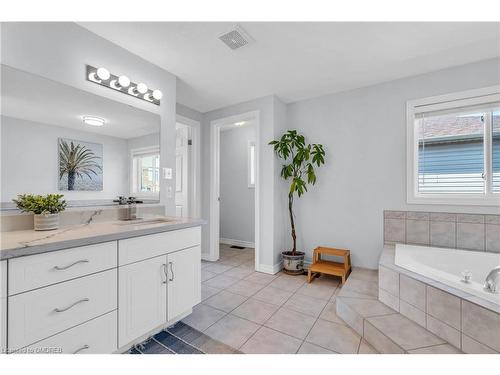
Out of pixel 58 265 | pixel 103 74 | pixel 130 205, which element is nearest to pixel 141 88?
pixel 103 74

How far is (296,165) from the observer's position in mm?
2990

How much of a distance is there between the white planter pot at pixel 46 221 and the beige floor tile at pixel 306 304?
194cm

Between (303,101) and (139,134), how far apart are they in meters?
2.21

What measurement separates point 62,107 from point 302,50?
1923 mm

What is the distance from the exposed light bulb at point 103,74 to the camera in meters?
1.71

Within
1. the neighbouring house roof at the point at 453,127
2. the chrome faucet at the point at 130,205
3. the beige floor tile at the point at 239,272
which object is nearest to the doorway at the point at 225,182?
the beige floor tile at the point at 239,272

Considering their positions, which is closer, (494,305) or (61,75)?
(494,305)

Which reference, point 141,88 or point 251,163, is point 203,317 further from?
point 251,163

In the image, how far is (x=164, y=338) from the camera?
5.44 feet

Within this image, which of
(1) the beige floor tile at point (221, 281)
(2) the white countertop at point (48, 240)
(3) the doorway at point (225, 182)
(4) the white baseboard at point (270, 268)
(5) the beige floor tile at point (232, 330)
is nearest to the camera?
(2) the white countertop at point (48, 240)

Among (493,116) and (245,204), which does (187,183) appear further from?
(493,116)

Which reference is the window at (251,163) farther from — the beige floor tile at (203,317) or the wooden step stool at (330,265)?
the beige floor tile at (203,317)
